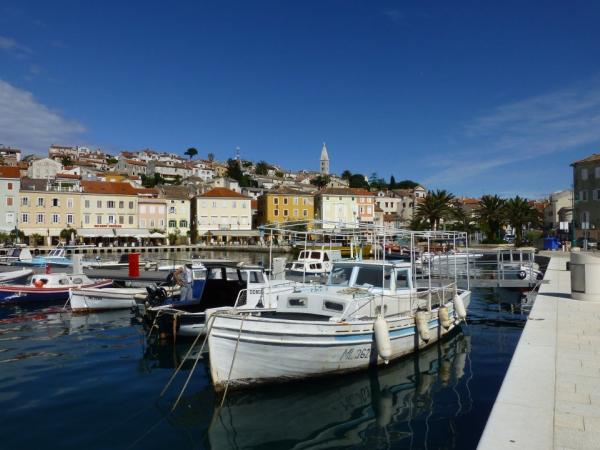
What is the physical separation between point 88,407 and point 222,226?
8340 centimetres

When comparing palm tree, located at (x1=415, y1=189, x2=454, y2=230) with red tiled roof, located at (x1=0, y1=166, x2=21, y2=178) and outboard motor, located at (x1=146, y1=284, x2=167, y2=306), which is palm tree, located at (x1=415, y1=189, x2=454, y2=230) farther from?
red tiled roof, located at (x1=0, y1=166, x2=21, y2=178)

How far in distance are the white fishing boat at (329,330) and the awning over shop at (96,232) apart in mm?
71949

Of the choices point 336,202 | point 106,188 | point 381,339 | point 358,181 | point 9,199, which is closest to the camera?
point 381,339

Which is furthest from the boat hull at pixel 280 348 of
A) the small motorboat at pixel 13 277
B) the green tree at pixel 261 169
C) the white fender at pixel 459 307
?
the green tree at pixel 261 169

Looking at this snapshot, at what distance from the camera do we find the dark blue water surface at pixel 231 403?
8.41 metres

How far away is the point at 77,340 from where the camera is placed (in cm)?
1672

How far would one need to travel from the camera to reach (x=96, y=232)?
7856 centimetres

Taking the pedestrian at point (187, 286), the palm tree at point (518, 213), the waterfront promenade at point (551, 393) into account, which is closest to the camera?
the waterfront promenade at point (551, 393)

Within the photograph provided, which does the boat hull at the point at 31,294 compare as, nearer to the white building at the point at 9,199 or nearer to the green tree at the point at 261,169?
the white building at the point at 9,199

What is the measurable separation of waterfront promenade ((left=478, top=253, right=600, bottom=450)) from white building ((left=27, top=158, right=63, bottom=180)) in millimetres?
116696

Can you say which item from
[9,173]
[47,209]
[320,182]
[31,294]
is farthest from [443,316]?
[320,182]

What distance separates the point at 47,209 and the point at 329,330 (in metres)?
77.3

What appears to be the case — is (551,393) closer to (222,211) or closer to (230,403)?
(230,403)

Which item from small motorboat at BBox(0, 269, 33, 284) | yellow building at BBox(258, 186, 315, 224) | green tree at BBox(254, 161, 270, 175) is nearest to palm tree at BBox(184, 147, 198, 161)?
green tree at BBox(254, 161, 270, 175)
